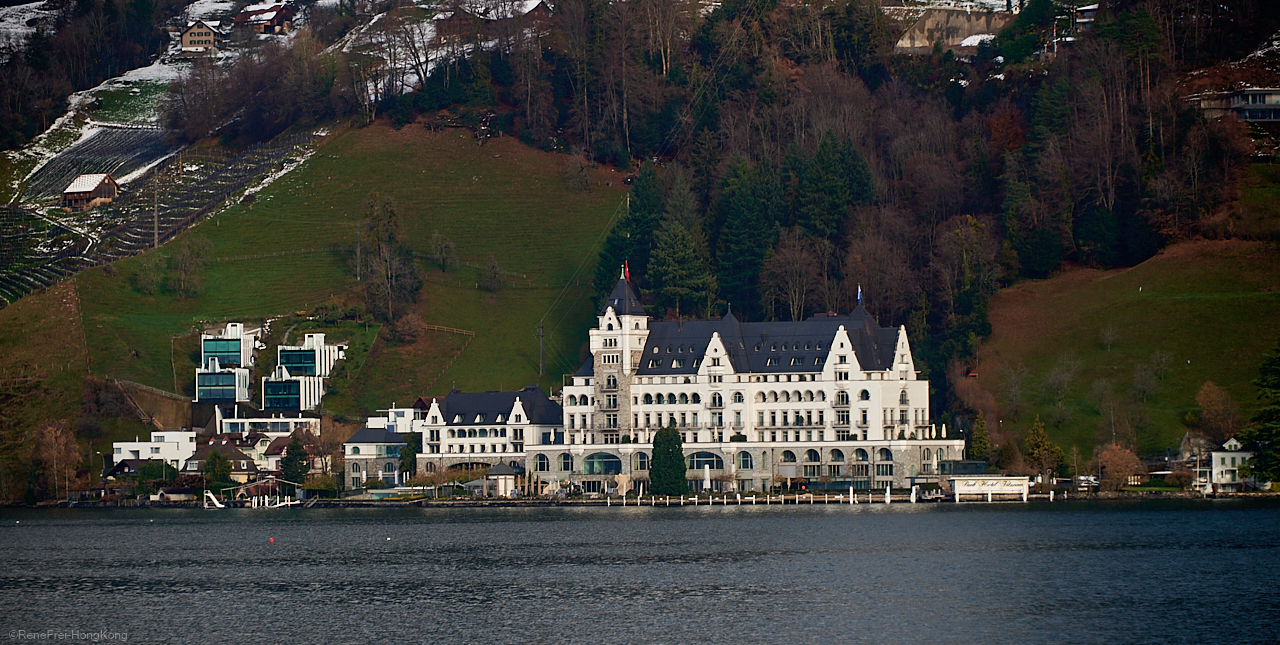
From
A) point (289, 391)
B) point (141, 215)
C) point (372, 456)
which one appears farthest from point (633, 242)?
point (141, 215)

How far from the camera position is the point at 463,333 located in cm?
14512

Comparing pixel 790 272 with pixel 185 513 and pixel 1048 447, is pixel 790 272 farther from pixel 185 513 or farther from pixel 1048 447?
pixel 185 513

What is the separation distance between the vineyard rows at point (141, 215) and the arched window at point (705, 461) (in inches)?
2614

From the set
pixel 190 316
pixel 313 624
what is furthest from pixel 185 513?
pixel 313 624

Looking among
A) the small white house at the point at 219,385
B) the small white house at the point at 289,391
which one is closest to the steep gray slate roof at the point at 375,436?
the small white house at the point at 289,391

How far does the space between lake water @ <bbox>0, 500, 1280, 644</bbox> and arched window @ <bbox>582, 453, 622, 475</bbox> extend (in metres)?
20.2

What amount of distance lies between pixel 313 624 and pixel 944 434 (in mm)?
68050

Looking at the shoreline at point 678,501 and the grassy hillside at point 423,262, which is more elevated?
the grassy hillside at point 423,262

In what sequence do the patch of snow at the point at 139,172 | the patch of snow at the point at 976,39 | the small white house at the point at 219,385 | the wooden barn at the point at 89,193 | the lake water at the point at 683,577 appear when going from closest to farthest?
the lake water at the point at 683,577
the small white house at the point at 219,385
the patch of snow at the point at 976,39
the wooden barn at the point at 89,193
the patch of snow at the point at 139,172

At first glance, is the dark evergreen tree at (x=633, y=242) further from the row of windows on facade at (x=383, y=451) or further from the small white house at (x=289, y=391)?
the small white house at (x=289, y=391)

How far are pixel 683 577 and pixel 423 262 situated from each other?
89.4 meters

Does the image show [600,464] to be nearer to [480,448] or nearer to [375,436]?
[480,448]

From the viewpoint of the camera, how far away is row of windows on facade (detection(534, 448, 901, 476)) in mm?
121312

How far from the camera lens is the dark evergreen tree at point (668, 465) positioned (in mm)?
117375
